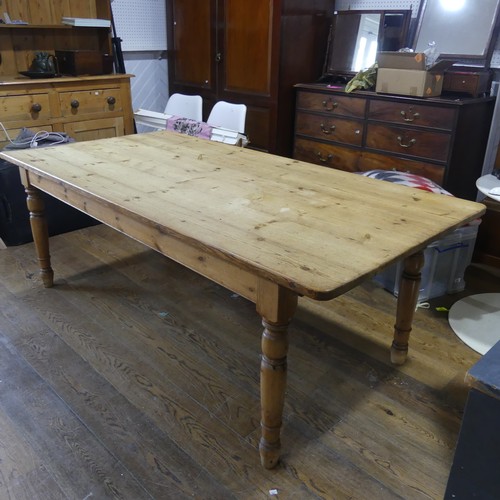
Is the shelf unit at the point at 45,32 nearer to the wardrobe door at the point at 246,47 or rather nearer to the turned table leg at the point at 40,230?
the wardrobe door at the point at 246,47

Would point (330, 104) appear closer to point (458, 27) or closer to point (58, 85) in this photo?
point (458, 27)

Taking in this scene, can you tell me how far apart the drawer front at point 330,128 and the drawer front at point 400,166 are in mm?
126

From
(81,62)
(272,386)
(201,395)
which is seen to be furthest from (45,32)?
(272,386)

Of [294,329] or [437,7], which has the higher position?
[437,7]

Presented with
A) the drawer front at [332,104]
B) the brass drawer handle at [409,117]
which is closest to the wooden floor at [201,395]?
the brass drawer handle at [409,117]

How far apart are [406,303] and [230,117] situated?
175 cm

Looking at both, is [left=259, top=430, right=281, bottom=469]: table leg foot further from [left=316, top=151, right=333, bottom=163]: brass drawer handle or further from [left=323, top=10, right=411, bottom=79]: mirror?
[left=323, top=10, right=411, bottom=79]: mirror

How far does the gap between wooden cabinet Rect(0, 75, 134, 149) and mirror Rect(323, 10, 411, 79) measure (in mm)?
1565

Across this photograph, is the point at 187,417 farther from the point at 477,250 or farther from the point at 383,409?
the point at 477,250

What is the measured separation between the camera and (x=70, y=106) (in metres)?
3.42

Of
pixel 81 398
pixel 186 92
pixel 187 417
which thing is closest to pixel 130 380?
pixel 81 398

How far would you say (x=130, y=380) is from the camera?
71.4 inches

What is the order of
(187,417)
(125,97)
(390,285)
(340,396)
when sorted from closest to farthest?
1. (187,417)
2. (340,396)
3. (390,285)
4. (125,97)

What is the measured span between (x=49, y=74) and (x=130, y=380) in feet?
8.18
